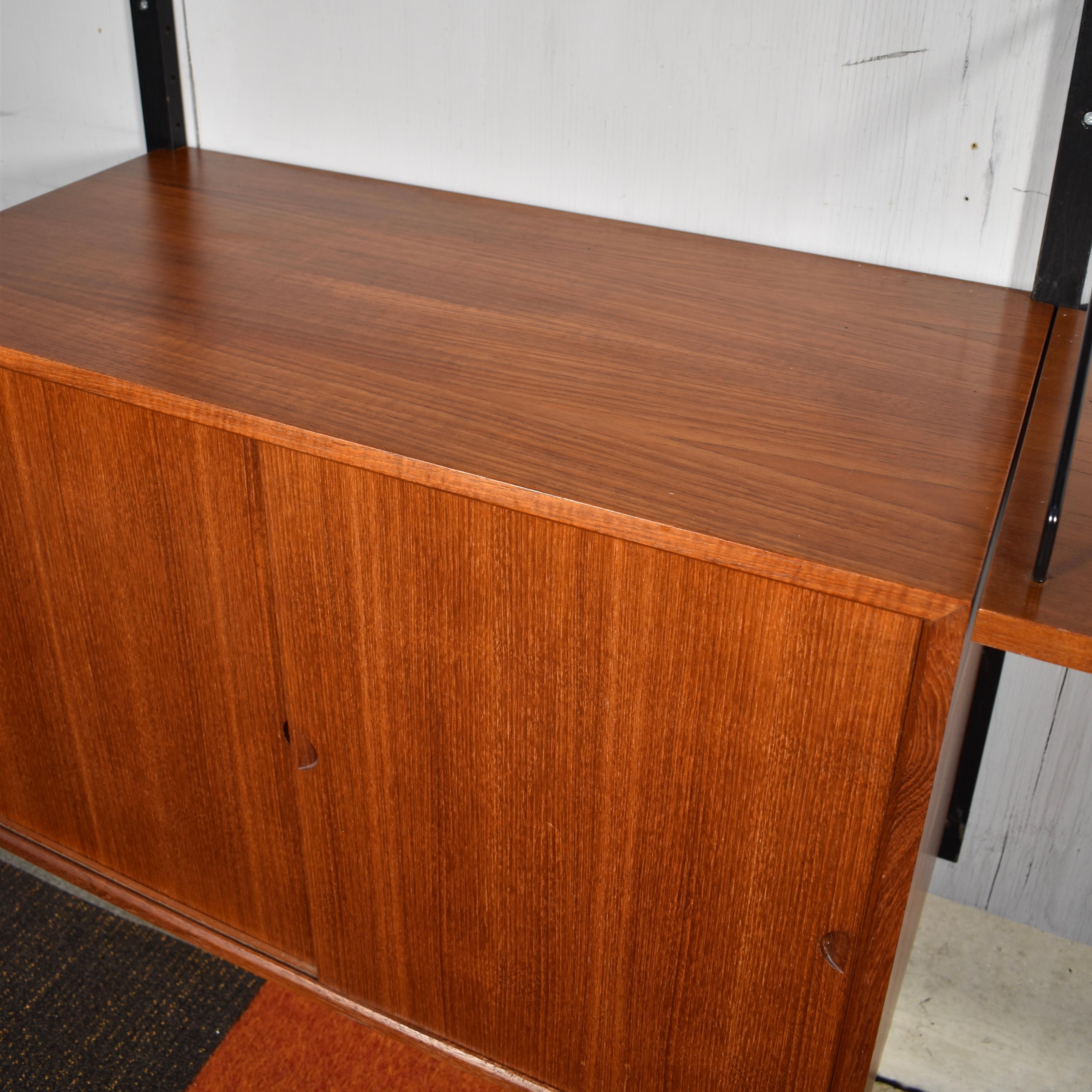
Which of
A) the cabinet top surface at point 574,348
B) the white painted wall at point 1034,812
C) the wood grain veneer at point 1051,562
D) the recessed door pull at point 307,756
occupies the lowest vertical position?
the white painted wall at point 1034,812

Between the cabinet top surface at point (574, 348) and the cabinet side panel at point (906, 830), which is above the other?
the cabinet top surface at point (574, 348)

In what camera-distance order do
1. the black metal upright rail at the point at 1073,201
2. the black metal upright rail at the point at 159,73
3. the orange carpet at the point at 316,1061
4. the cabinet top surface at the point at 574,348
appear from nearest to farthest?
the cabinet top surface at the point at 574,348 < the black metal upright rail at the point at 1073,201 < the orange carpet at the point at 316,1061 < the black metal upright rail at the point at 159,73

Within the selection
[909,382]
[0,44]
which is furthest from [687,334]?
[0,44]

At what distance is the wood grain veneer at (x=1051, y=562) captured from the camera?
0.72 m

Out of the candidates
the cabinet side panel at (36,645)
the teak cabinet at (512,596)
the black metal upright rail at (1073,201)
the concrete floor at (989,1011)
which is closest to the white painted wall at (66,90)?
the teak cabinet at (512,596)

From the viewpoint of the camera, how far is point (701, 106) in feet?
3.92

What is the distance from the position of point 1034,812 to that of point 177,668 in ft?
3.39

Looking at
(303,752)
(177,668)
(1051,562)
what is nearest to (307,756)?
(303,752)

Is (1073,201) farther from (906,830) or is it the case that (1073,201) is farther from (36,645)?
(36,645)

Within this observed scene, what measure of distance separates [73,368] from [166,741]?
1.44 ft

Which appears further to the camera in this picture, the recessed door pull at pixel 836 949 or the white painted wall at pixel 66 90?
the white painted wall at pixel 66 90

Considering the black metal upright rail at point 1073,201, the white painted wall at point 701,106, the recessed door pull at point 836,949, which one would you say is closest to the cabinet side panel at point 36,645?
the white painted wall at point 701,106

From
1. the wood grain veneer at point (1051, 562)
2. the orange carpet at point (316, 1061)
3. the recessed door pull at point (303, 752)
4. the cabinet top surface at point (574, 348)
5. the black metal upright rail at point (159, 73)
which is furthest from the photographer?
the black metal upright rail at point (159, 73)

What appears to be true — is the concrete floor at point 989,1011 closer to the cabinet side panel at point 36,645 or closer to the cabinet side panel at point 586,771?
the cabinet side panel at point 586,771
